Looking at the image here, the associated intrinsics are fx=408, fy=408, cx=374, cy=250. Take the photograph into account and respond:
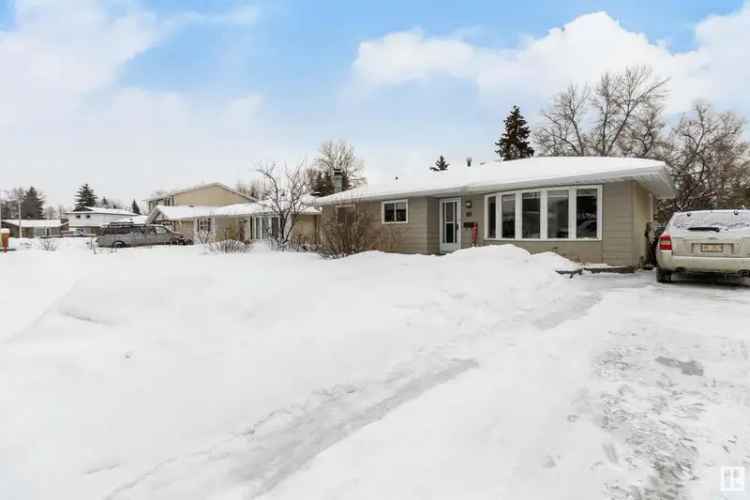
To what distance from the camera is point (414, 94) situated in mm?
16562

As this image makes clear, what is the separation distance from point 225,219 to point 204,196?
12246 mm

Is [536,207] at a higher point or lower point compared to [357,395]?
higher

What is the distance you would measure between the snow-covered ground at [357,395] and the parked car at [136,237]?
2234 cm

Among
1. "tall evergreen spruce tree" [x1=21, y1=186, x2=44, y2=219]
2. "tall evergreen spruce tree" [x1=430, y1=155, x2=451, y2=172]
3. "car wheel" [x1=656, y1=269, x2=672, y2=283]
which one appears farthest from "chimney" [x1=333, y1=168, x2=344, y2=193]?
"tall evergreen spruce tree" [x1=21, y1=186, x2=44, y2=219]

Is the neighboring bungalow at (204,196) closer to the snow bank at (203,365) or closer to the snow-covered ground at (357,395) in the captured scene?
the snow bank at (203,365)

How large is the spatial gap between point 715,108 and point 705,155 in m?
3.70

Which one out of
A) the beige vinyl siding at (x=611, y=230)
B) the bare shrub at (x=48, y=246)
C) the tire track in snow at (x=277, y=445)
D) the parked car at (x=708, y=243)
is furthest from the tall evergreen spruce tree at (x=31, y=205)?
the parked car at (x=708, y=243)

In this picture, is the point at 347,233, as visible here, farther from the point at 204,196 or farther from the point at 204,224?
the point at 204,196

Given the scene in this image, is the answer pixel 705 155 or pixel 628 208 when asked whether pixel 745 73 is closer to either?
pixel 705 155

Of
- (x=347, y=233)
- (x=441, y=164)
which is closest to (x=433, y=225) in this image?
(x=347, y=233)

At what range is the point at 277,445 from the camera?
2.59 meters

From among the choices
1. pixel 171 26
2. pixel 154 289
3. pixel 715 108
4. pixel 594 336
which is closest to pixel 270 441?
pixel 154 289

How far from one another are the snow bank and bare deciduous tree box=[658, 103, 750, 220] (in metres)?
29.5

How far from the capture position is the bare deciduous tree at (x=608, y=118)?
30.8 m
